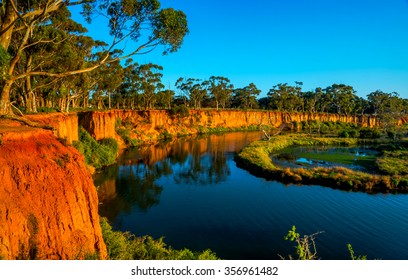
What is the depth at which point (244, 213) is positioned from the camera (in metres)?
19.9

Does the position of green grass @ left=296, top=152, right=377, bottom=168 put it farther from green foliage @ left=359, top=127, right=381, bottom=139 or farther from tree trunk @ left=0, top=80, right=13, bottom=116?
tree trunk @ left=0, top=80, right=13, bottom=116

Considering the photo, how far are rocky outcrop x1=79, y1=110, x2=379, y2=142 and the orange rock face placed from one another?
91.0 feet

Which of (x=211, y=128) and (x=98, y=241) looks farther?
(x=211, y=128)

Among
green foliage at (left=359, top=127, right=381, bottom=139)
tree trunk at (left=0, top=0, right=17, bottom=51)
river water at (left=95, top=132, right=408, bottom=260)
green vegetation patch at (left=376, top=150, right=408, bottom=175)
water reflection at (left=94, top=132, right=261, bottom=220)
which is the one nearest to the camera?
tree trunk at (left=0, top=0, right=17, bottom=51)

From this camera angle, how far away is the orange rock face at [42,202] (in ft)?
26.2

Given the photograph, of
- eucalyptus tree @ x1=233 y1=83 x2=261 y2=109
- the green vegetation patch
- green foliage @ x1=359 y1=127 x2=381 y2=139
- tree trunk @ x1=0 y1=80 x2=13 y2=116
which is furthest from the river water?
eucalyptus tree @ x1=233 y1=83 x2=261 y2=109

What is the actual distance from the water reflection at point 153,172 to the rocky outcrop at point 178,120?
4.95m

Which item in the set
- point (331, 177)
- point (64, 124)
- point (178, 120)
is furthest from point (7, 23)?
point (178, 120)

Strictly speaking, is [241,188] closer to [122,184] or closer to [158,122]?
[122,184]

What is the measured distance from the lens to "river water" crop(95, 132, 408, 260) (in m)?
15.5

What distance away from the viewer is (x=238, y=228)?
1739cm

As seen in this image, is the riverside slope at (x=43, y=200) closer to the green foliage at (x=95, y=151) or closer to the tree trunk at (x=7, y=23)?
the tree trunk at (x=7, y=23)

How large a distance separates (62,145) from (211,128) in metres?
62.3

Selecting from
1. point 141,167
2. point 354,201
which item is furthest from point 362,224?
point 141,167
